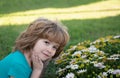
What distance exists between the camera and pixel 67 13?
11906mm

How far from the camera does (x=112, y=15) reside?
11398mm

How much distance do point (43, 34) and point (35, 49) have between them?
6.2 inches

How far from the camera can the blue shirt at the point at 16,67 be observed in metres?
3.39

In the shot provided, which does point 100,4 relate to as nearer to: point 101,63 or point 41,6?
point 41,6

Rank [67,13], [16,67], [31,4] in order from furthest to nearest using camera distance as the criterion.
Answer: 1. [31,4]
2. [67,13]
3. [16,67]

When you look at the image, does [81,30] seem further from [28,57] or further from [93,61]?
[28,57]

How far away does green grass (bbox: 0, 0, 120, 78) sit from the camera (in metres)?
7.71

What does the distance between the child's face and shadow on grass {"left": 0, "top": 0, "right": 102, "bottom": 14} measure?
8.36 metres

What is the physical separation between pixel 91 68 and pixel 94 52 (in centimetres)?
64

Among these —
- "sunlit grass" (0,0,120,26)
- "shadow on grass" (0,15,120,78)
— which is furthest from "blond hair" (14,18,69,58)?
"sunlit grass" (0,0,120,26)

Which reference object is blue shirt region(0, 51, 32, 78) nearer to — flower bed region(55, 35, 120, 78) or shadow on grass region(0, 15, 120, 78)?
flower bed region(55, 35, 120, 78)

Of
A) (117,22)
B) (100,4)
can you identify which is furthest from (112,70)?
(100,4)

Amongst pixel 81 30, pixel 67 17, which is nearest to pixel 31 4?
pixel 67 17

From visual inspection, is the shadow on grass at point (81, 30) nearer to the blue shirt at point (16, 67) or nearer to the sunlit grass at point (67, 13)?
the sunlit grass at point (67, 13)
